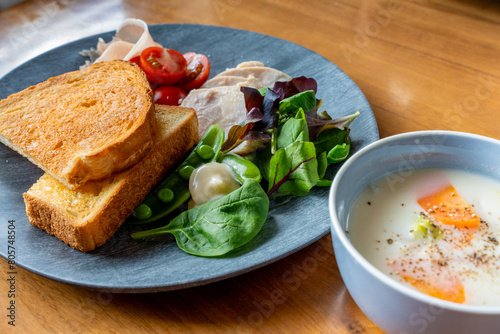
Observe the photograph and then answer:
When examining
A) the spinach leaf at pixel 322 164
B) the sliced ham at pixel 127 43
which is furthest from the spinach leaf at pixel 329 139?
the sliced ham at pixel 127 43

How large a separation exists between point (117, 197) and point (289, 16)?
1898 mm

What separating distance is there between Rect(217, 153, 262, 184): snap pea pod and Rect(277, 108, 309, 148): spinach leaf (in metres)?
0.15

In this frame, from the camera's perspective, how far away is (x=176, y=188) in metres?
1.82

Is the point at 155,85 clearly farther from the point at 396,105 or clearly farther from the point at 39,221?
the point at 396,105

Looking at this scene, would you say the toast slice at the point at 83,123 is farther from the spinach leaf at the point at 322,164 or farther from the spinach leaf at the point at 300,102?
the spinach leaf at the point at 322,164

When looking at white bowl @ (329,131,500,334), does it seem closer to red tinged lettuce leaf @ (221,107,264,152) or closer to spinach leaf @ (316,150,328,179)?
spinach leaf @ (316,150,328,179)

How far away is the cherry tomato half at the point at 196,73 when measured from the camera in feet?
8.11

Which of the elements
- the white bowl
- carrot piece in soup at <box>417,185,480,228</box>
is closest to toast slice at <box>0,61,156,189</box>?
the white bowl

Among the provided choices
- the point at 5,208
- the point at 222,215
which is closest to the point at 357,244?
the point at 222,215

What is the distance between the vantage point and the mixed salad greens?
1.52m

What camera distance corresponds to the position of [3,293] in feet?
4.75

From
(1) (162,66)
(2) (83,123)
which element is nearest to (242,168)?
(2) (83,123)

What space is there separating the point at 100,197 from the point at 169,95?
2.85 feet

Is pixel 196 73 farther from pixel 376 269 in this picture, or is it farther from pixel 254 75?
pixel 376 269
